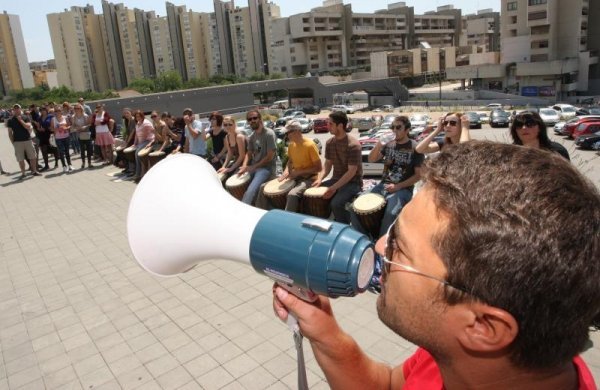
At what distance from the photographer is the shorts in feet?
39.5

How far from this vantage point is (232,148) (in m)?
8.02

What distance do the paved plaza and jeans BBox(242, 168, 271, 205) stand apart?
128 centimetres

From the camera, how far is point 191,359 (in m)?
3.69

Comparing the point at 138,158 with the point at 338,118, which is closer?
the point at 338,118

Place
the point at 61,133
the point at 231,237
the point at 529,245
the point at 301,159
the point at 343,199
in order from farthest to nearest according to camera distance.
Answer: the point at 61,133
the point at 301,159
the point at 343,199
the point at 231,237
the point at 529,245

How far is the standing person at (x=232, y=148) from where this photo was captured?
7.53m

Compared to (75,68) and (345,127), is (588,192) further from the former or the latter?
(75,68)

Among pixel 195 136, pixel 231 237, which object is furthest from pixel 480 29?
pixel 231 237

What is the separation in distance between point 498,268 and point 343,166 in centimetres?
484

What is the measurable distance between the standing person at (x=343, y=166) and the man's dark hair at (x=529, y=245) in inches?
180

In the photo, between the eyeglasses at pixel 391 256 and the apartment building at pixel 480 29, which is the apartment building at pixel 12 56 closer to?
the apartment building at pixel 480 29

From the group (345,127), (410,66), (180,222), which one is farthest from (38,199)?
(410,66)

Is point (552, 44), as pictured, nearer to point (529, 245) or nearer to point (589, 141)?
point (589, 141)

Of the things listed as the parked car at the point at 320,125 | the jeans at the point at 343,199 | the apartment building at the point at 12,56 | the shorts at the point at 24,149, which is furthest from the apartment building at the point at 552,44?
the apartment building at the point at 12,56
